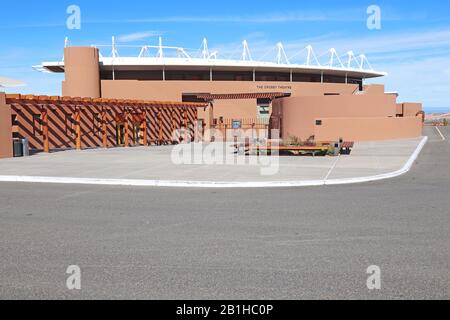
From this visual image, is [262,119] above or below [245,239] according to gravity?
above

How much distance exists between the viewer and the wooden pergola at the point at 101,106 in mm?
23791

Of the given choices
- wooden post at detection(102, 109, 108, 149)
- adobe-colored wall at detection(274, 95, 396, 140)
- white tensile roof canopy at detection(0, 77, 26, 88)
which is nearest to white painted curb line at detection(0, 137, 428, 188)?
white tensile roof canopy at detection(0, 77, 26, 88)

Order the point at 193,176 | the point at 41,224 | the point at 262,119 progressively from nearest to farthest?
the point at 41,224 → the point at 193,176 → the point at 262,119

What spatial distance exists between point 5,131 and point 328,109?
829 inches

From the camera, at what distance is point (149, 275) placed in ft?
17.5

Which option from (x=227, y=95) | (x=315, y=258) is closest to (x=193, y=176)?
(x=315, y=258)

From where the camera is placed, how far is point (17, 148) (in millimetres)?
22656

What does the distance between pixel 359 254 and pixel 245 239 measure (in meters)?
1.74

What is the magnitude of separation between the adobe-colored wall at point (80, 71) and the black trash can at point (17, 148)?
2111cm

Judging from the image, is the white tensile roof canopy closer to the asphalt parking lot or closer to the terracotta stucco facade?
the asphalt parking lot

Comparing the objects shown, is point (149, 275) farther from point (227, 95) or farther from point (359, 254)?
point (227, 95)

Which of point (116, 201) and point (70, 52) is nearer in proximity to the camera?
point (116, 201)

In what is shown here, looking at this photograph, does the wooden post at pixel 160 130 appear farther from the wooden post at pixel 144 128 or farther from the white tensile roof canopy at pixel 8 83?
the white tensile roof canopy at pixel 8 83

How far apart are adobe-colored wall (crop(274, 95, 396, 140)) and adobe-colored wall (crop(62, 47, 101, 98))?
1978 centimetres
